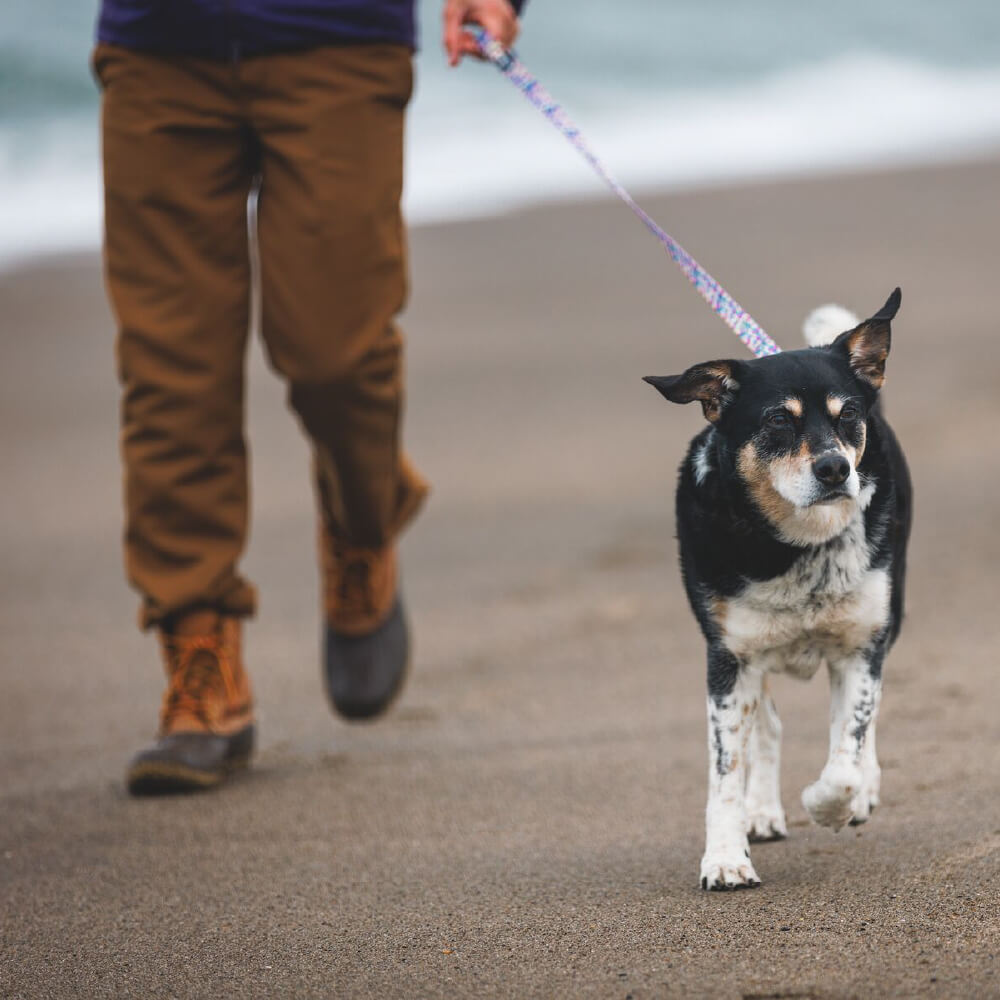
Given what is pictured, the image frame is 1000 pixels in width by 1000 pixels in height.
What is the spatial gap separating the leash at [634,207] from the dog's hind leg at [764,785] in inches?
30.2

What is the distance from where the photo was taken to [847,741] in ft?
9.70

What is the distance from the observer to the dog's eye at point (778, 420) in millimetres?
2857

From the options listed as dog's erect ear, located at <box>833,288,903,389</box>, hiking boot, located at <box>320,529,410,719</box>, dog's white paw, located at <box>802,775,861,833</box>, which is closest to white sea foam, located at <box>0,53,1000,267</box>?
hiking boot, located at <box>320,529,410,719</box>

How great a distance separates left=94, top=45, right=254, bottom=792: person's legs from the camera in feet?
12.9

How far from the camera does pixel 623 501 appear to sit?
702 centimetres

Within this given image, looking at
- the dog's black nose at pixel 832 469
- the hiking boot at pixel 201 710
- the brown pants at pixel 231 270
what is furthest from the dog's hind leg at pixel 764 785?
the hiking boot at pixel 201 710

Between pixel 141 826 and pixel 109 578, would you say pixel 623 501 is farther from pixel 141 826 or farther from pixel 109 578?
pixel 141 826

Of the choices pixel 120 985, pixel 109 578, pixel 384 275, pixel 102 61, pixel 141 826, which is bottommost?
pixel 109 578

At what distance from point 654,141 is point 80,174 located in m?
6.13

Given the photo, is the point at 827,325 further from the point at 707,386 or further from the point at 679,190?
the point at 679,190

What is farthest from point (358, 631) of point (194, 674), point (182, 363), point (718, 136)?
point (718, 136)

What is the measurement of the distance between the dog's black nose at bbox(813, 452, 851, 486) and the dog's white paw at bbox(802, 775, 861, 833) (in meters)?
0.57

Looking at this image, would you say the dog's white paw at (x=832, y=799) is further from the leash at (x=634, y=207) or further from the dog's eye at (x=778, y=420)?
the leash at (x=634, y=207)

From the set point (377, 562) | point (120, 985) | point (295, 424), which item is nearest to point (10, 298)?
point (295, 424)
